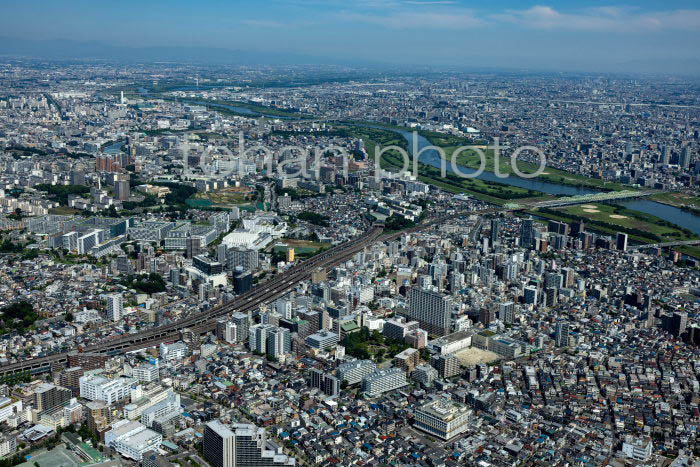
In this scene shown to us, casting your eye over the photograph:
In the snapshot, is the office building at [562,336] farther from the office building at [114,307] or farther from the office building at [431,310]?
the office building at [114,307]

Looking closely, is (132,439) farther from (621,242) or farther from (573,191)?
(573,191)

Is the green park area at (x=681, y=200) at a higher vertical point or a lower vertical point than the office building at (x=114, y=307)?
higher

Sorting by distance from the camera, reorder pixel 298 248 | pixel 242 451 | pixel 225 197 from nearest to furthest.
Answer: pixel 242 451, pixel 298 248, pixel 225 197

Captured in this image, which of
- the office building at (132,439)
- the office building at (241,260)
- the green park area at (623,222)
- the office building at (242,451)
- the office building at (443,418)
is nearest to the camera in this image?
the office building at (242,451)

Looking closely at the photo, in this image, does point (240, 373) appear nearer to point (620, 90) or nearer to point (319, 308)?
point (319, 308)

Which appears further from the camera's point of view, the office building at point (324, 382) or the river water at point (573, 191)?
the river water at point (573, 191)

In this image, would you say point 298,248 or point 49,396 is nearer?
point 49,396

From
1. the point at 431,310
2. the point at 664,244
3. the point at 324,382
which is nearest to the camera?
the point at 324,382

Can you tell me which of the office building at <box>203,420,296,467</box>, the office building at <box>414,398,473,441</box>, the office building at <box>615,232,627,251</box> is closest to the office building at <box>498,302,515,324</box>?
the office building at <box>414,398,473,441</box>

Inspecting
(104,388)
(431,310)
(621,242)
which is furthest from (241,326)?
(621,242)

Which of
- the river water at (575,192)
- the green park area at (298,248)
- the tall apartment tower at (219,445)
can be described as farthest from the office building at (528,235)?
the tall apartment tower at (219,445)

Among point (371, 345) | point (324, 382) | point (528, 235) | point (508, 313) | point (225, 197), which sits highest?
point (528, 235)
